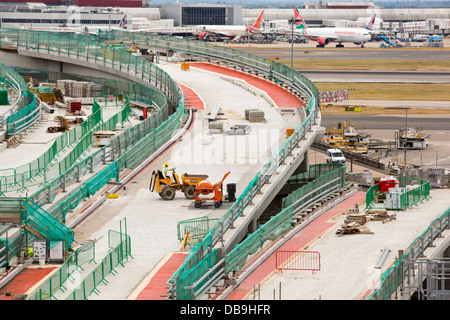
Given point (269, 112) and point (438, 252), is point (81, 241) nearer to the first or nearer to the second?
point (438, 252)

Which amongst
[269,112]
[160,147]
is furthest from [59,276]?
[269,112]

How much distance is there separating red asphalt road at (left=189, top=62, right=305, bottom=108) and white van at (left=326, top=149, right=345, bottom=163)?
15.6 ft

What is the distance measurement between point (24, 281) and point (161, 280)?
5.61m

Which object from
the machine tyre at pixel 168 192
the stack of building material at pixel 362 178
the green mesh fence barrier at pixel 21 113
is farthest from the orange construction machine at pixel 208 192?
the green mesh fence barrier at pixel 21 113

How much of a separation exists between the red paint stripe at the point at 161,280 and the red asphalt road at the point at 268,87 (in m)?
41.4

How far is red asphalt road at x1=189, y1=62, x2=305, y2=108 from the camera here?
7988 cm

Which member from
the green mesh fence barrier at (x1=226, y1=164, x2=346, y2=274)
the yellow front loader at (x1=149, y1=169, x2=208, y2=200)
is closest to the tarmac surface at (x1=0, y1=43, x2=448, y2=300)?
the yellow front loader at (x1=149, y1=169, x2=208, y2=200)

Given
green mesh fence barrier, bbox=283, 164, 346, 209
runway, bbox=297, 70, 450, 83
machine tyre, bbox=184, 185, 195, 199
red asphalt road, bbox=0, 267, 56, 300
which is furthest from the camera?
runway, bbox=297, 70, 450, 83

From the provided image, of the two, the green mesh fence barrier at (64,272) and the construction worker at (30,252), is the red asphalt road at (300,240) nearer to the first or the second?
the green mesh fence barrier at (64,272)

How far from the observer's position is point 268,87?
88500mm

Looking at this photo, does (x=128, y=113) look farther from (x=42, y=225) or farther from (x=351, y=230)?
(x=42, y=225)

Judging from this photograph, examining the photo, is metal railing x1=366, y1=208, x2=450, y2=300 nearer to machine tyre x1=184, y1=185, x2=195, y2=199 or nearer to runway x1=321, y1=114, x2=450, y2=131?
machine tyre x1=184, y1=185, x2=195, y2=199
